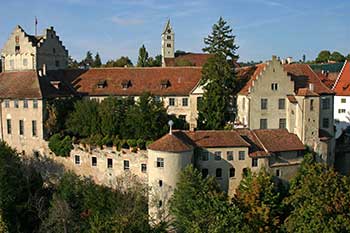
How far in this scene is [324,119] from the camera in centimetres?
5553

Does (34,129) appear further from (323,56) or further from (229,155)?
(323,56)

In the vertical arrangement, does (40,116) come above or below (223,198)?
above

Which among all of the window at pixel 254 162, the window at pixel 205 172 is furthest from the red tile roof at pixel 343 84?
the window at pixel 205 172

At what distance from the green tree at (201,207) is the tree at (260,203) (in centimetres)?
197

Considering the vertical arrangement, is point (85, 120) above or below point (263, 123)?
above

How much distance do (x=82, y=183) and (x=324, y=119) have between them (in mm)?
30916

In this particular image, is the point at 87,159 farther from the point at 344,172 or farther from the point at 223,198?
the point at 344,172

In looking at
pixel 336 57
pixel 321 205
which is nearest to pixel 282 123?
pixel 321 205

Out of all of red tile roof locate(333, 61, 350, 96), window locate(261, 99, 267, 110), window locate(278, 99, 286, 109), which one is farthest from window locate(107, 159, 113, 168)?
red tile roof locate(333, 61, 350, 96)

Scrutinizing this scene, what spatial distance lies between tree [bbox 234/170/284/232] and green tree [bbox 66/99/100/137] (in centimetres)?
1940

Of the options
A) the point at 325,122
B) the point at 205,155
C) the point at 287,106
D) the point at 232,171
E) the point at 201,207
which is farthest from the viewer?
the point at 325,122

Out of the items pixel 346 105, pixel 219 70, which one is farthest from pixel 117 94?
pixel 346 105

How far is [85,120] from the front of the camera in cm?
5400

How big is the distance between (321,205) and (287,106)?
16696mm
